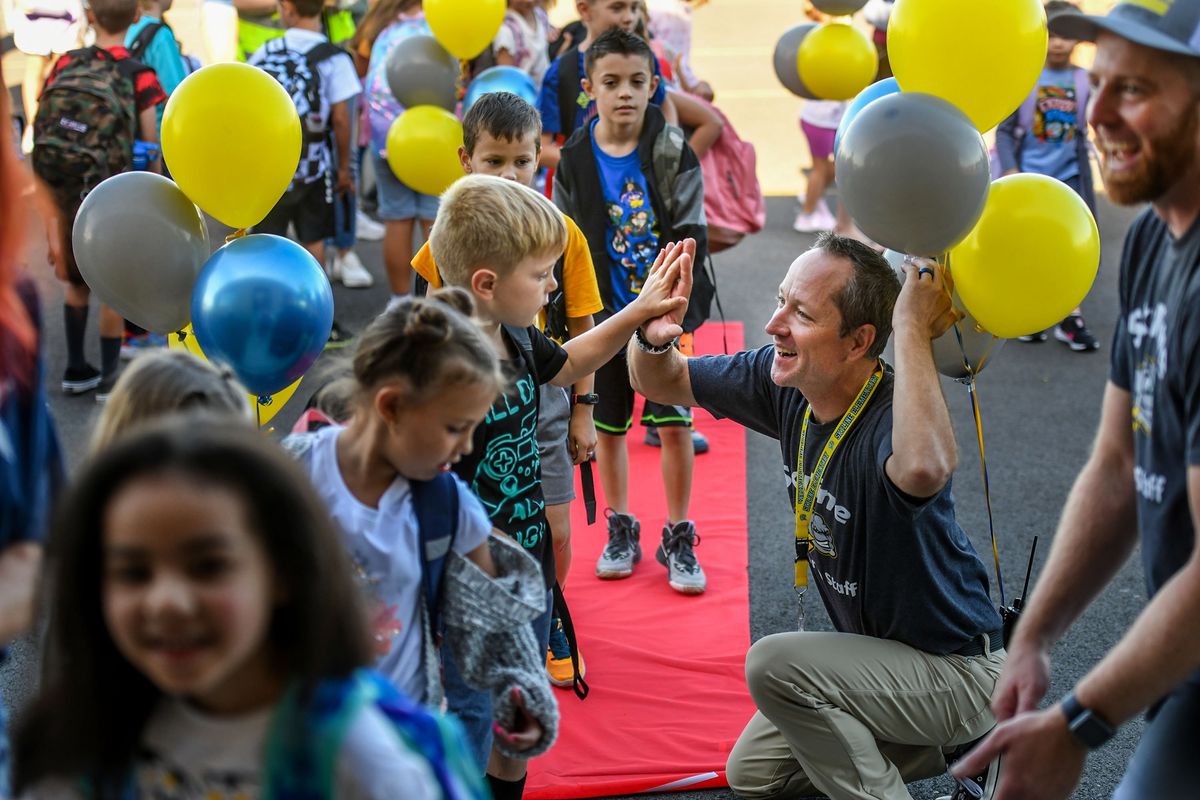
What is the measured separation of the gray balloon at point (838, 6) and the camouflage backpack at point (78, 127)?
2.77 meters

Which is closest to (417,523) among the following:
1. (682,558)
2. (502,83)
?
(682,558)

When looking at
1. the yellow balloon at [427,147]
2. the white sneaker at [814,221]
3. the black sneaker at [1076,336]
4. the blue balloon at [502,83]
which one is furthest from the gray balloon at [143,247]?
the white sneaker at [814,221]

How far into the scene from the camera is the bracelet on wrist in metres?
2.98

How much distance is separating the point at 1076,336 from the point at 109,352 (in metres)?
4.53

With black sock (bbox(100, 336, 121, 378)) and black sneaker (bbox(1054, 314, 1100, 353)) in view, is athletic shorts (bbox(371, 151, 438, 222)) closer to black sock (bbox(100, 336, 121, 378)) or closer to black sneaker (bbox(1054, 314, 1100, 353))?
black sock (bbox(100, 336, 121, 378))

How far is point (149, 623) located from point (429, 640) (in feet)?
2.65

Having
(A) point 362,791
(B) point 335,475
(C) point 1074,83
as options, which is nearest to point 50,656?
(A) point 362,791

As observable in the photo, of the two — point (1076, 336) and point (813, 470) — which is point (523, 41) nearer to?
point (1076, 336)

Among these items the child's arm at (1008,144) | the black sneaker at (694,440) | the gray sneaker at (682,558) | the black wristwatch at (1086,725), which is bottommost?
the black sneaker at (694,440)

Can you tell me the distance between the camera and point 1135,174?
183 centimetres

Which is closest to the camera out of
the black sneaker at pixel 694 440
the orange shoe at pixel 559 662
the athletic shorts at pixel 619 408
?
the orange shoe at pixel 559 662

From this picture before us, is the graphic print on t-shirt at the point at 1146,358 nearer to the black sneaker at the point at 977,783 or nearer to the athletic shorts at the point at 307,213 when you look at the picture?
the black sneaker at the point at 977,783

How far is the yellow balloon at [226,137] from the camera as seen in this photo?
2977 mm

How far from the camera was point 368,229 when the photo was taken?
808 cm
